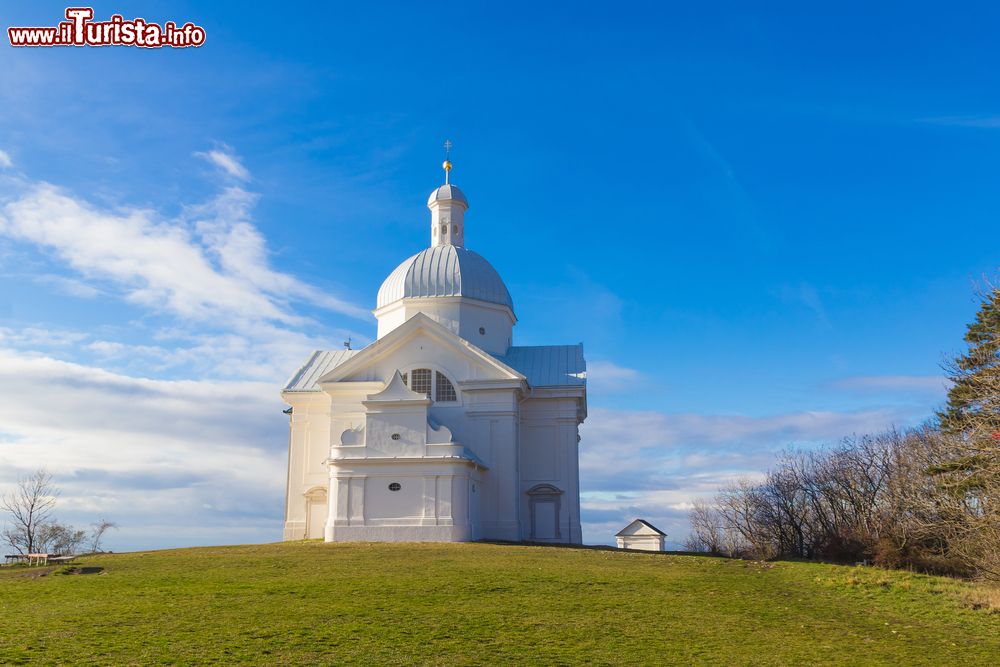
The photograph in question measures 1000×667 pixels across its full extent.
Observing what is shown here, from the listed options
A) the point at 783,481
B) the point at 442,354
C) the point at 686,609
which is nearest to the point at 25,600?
the point at 686,609

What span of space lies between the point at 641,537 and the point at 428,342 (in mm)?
28018

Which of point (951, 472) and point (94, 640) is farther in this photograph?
point (951, 472)

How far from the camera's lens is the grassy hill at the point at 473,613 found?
1600 cm

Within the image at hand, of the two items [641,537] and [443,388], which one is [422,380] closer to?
[443,388]

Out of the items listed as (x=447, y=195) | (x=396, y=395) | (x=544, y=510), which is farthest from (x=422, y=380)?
(x=447, y=195)

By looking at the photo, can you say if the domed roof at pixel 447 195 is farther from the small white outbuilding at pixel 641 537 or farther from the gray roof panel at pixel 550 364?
the small white outbuilding at pixel 641 537

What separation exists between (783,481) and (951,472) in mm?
12033

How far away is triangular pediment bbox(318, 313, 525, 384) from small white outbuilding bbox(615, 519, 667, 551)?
25.6m

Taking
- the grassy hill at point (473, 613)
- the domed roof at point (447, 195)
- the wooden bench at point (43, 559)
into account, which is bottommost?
the grassy hill at point (473, 613)

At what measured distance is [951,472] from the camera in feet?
101

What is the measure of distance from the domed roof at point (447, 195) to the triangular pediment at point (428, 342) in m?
11.1

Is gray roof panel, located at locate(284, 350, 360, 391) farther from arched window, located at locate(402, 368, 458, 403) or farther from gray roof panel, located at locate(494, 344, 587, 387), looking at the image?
gray roof panel, located at locate(494, 344, 587, 387)

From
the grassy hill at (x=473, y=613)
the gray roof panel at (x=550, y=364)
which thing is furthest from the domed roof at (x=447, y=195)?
the grassy hill at (x=473, y=613)

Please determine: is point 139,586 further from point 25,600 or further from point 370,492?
point 370,492
